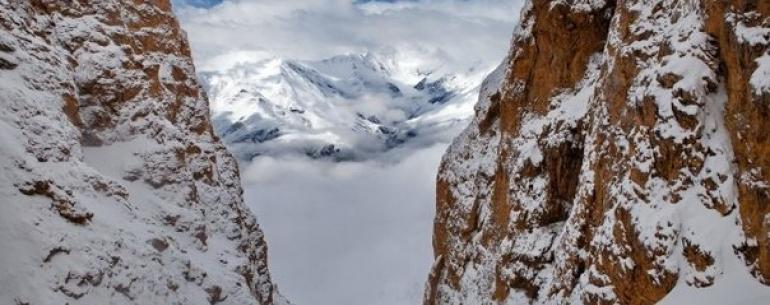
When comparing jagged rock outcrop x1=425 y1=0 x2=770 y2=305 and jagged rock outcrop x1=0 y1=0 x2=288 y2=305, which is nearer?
jagged rock outcrop x1=425 y1=0 x2=770 y2=305

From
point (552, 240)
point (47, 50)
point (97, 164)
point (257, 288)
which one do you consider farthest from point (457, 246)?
point (47, 50)

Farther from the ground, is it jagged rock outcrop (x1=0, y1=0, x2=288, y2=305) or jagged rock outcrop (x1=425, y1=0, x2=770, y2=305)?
jagged rock outcrop (x1=425, y1=0, x2=770, y2=305)

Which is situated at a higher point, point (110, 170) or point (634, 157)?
point (634, 157)

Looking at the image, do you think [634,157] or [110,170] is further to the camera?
[110,170]
